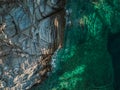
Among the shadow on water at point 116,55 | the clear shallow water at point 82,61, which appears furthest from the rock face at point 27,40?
the shadow on water at point 116,55

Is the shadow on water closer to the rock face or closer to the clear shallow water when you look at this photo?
the clear shallow water

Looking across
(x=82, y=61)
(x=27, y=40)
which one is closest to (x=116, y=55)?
(x=82, y=61)

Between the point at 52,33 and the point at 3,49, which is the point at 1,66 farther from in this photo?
the point at 52,33

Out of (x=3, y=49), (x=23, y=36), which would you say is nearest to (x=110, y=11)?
(x=23, y=36)

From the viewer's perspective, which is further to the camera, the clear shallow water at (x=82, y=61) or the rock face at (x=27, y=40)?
the rock face at (x=27, y=40)

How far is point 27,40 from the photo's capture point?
2.83 meters

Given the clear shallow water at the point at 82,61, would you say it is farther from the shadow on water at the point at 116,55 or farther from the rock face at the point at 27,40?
the rock face at the point at 27,40

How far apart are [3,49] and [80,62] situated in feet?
2.26

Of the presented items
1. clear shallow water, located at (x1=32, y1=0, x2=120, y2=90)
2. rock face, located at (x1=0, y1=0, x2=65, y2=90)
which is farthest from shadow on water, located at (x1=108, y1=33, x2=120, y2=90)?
rock face, located at (x1=0, y1=0, x2=65, y2=90)

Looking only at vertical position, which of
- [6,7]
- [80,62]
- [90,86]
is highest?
[6,7]

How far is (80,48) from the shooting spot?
8.29 feet

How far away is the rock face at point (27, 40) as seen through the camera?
2727 millimetres

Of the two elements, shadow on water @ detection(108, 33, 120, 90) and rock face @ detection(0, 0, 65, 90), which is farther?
rock face @ detection(0, 0, 65, 90)

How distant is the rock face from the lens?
8.95ft
